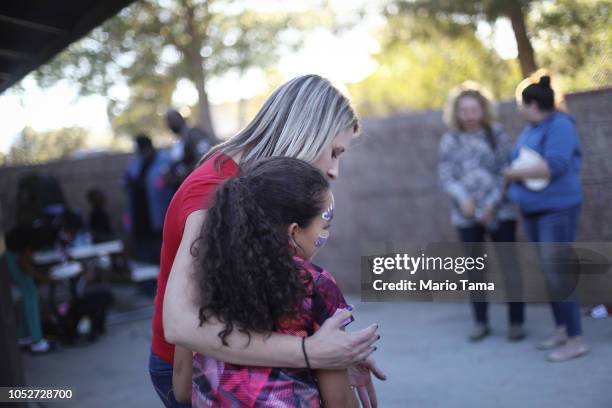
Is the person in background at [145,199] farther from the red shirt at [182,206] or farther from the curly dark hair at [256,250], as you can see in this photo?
the curly dark hair at [256,250]

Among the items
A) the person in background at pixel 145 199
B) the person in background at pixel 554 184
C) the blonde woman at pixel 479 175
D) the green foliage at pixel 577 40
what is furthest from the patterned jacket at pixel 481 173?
the person in background at pixel 145 199

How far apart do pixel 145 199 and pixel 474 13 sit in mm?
4427

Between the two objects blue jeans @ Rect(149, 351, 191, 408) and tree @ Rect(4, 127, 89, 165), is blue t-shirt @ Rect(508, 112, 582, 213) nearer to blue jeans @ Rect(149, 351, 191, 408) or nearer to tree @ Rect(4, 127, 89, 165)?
blue jeans @ Rect(149, 351, 191, 408)

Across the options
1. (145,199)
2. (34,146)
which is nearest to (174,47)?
(34,146)

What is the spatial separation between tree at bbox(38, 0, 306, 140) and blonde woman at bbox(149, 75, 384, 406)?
10.9m

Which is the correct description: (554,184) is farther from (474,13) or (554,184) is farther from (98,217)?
(98,217)

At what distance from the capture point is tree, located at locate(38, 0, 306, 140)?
43.2ft

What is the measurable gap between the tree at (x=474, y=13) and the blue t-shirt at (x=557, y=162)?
1.96 metres

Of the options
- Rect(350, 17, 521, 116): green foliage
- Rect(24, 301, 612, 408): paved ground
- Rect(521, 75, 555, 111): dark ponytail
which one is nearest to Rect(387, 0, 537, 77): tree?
Rect(350, 17, 521, 116): green foliage

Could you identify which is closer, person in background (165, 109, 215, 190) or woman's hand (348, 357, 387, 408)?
woman's hand (348, 357, 387, 408)

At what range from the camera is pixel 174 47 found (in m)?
14.9

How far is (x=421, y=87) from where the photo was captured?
1446 centimetres

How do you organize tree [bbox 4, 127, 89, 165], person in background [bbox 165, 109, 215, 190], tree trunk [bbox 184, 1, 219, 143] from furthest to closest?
tree trunk [bbox 184, 1, 219, 143] < tree [bbox 4, 127, 89, 165] < person in background [bbox 165, 109, 215, 190]

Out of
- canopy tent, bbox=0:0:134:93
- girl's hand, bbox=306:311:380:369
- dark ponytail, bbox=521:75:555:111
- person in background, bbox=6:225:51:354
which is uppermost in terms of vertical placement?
canopy tent, bbox=0:0:134:93
